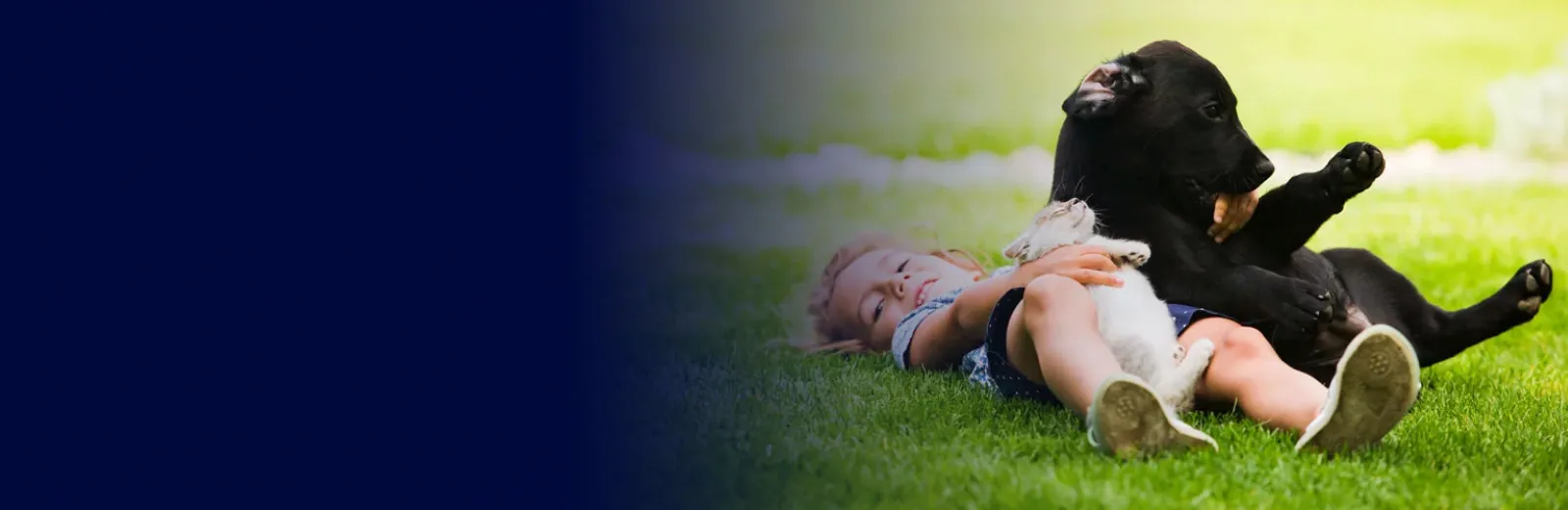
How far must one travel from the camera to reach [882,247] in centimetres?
344

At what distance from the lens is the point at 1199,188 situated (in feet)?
8.05

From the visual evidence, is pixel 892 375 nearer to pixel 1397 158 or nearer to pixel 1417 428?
pixel 1417 428

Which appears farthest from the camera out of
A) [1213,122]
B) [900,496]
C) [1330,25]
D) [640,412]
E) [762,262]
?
[1330,25]

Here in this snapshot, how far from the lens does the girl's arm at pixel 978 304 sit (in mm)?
2303

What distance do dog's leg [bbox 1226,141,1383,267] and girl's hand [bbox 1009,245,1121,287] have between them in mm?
344

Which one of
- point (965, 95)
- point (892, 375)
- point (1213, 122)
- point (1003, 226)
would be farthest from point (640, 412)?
point (965, 95)

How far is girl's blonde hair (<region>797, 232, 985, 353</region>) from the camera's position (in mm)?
3248

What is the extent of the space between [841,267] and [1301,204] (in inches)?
46.4

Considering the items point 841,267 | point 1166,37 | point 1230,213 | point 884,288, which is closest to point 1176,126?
point 1230,213

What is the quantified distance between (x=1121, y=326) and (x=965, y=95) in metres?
4.34

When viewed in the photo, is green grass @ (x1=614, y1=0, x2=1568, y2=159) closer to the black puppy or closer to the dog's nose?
the black puppy

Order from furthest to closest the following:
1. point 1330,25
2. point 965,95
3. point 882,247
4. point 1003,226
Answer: point 1330,25 → point 965,95 → point 1003,226 → point 882,247

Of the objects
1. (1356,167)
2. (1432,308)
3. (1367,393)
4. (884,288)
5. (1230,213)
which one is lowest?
(884,288)

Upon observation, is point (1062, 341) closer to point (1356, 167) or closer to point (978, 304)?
point (978, 304)
